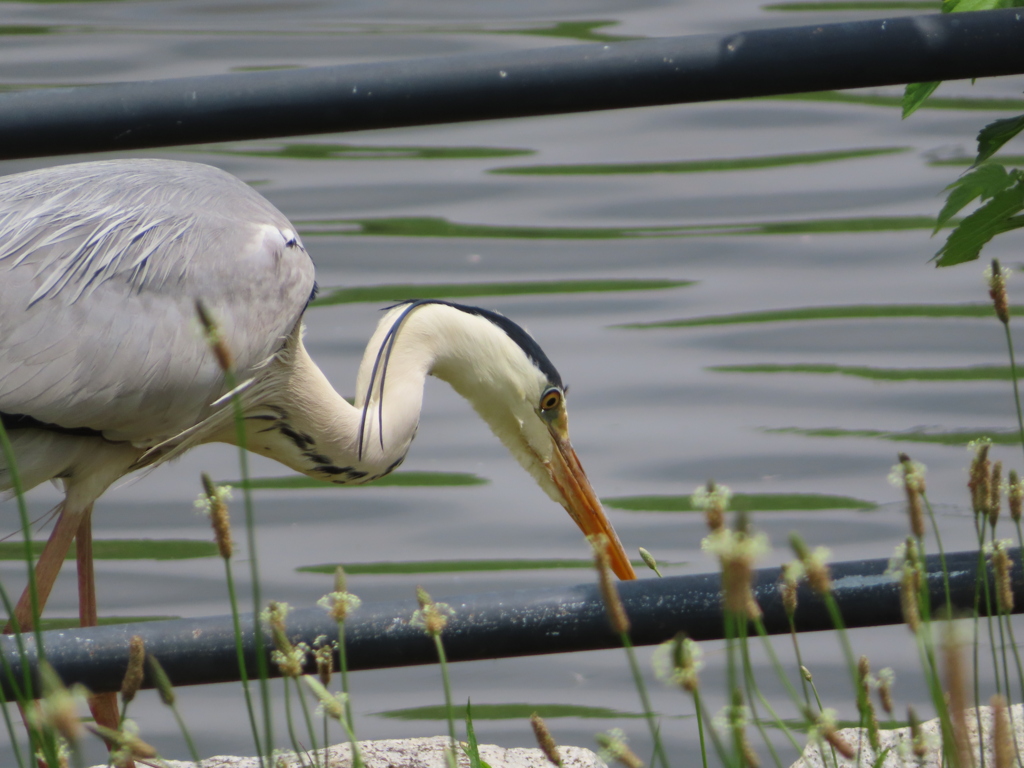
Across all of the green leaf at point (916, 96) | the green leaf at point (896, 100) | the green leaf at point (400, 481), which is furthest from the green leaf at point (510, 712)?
the green leaf at point (896, 100)

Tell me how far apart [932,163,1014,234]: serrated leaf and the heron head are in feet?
7.09

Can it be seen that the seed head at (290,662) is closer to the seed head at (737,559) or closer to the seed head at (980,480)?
the seed head at (737,559)

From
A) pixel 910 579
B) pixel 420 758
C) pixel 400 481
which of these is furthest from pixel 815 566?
pixel 400 481

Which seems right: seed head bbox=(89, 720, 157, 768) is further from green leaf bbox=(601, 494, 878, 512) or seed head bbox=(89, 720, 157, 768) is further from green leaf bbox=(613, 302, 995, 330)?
green leaf bbox=(613, 302, 995, 330)

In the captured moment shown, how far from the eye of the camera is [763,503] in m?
5.18

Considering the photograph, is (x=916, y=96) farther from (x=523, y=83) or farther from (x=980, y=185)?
(x=523, y=83)

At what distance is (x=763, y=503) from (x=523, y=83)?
3963 millimetres

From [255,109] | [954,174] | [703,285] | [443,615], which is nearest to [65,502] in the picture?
[255,109]

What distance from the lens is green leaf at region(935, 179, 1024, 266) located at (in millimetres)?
1511

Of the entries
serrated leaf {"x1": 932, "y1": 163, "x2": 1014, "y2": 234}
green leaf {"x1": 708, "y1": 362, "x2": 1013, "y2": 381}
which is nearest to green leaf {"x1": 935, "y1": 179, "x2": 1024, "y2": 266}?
serrated leaf {"x1": 932, "y1": 163, "x2": 1014, "y2": 234}

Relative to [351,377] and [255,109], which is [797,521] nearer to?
[351,377]

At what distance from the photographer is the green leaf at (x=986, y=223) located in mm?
1511

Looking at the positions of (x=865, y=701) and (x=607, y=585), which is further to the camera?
(x=865, y=701)

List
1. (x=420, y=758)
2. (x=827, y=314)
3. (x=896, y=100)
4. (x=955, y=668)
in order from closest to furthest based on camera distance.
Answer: (x=955, y=668)
(x=420, y=758)
(x=827, y=314)
(x=896, y=100)
